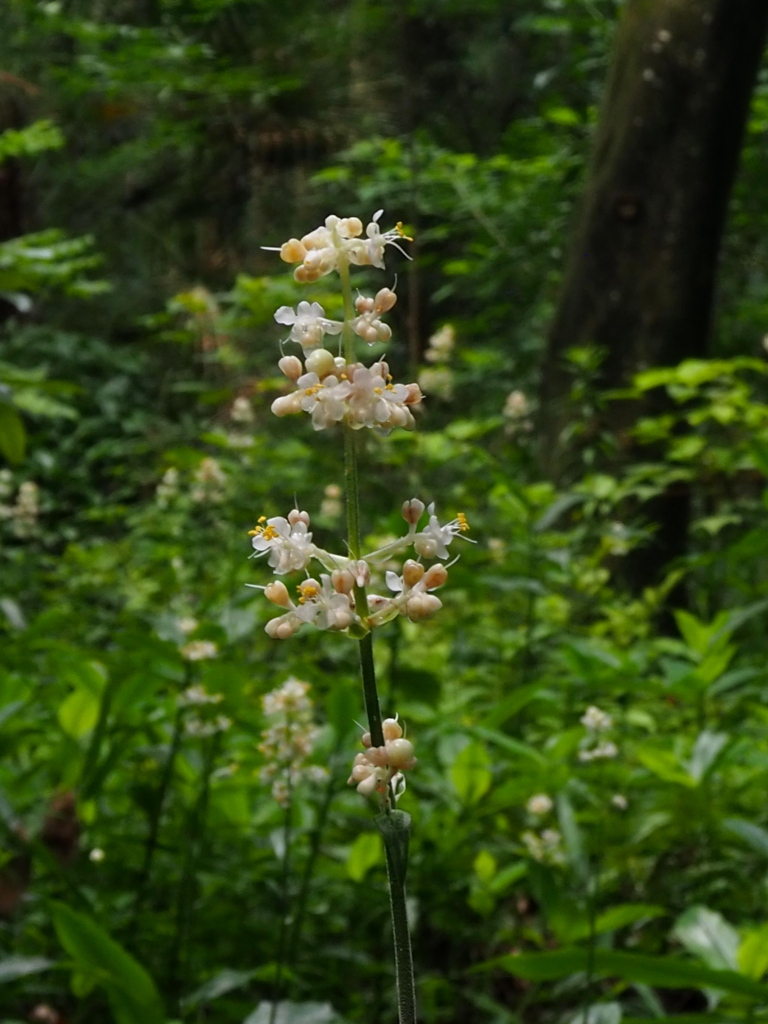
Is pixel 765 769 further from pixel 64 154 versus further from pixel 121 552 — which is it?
pixel 64 154

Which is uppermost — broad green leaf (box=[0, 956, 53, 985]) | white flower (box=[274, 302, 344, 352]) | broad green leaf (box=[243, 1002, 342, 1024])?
white flower (box=[274, 302, 344, 352])

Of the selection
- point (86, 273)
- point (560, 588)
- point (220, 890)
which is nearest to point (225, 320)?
point (560, 588)

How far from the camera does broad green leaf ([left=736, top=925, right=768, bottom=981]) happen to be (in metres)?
1.26

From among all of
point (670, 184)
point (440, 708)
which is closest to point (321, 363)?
point (440, 708)

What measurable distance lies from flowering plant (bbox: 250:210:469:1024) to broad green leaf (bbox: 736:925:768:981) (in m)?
0.82

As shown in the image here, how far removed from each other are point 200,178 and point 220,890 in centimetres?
675

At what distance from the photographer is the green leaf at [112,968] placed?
1084 millimetres

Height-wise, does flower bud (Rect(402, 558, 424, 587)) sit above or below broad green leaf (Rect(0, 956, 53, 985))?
above

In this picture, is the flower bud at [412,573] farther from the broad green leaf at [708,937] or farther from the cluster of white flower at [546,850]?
the cluster of white flower at [546,850]

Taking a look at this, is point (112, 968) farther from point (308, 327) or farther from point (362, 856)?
point (308, 327)

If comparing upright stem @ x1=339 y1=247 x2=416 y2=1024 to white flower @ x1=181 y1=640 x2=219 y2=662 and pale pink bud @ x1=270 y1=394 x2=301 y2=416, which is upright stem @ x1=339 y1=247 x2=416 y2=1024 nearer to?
pale pink bud @ x1=270 y1=394 x2=301 y2=416

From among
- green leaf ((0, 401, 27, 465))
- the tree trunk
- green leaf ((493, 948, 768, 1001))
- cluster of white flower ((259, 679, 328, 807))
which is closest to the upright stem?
green leaf ((493, 948, 768, 1001))

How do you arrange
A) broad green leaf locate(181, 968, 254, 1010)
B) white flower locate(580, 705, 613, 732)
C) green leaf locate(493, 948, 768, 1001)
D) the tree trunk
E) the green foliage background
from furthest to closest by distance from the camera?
the tree trunk, the green foliage background, white flower locate(580, 705, 613, 732), broad green leaf locate(181, 968, 254, 1010), green leaf locate(493, 948, 768, 1001)

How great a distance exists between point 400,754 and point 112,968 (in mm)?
679
